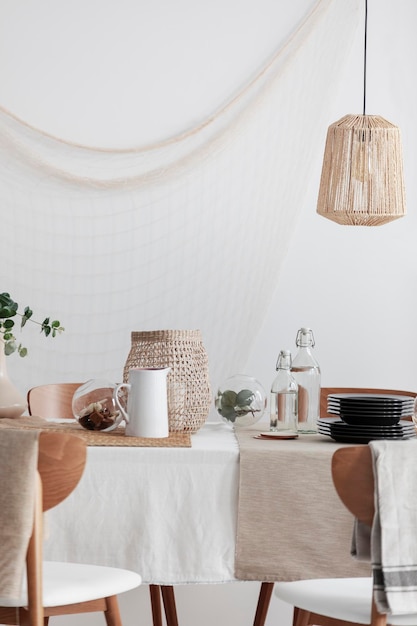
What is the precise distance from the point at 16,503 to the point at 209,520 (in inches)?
17.6

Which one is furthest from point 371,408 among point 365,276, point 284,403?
point 365,276

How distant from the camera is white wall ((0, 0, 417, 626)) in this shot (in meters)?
3.34

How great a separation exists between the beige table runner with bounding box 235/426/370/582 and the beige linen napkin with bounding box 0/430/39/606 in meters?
0.46

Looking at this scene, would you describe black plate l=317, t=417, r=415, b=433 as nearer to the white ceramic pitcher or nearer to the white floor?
the white ceramic pitcher

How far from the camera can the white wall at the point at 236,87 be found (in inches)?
132

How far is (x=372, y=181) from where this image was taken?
2699mm

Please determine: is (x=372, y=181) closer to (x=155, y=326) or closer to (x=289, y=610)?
(x=155, y=326)

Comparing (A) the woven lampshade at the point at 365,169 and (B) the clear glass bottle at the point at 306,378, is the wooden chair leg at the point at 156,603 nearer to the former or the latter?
(B) the clear glass bottle at the point at 306,378

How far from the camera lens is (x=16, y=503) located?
1.38 metres

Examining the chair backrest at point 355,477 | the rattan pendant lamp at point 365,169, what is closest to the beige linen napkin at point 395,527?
the chair backrest at point 355,477

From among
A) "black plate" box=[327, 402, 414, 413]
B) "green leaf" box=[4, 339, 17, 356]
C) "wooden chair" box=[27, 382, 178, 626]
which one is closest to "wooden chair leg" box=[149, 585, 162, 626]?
"wooden chair" box=[27, 382, 178, 626]

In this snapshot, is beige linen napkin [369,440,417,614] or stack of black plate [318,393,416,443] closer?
beige linen napkin [369,440,417,614]

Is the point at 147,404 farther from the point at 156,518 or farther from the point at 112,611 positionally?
the point at 112,611

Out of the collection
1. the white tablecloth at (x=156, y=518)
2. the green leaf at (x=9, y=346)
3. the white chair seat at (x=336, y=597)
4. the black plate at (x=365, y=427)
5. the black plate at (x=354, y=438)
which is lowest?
the white chair seat at (x=336, y=597)
